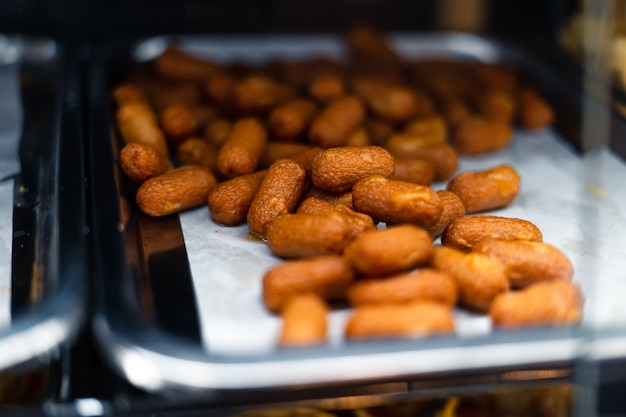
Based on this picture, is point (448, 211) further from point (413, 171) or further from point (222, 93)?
point (222, 93)

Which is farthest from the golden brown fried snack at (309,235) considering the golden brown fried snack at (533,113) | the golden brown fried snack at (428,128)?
the golden brown fried snack at (533,113)

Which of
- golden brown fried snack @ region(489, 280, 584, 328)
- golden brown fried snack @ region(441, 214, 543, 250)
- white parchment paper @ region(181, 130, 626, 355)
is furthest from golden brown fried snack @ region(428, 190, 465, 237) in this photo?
golden brown fried snack @ region(489, 280, 584, 328)

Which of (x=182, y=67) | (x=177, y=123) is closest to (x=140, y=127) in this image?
(x=177, y=123)

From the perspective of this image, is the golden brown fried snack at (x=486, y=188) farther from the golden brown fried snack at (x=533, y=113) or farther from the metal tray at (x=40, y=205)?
the metal tray at (x=40, y=205)

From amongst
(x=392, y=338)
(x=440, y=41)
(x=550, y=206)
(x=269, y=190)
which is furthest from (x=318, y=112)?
(x=392, y=338)

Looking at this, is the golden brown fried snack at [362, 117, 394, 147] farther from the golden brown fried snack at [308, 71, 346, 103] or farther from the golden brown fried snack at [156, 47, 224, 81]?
the golden brown fried snack at [156, 47, 224, 81]

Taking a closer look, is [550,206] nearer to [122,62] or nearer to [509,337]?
[509,337]

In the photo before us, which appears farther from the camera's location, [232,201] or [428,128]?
[428,128]
